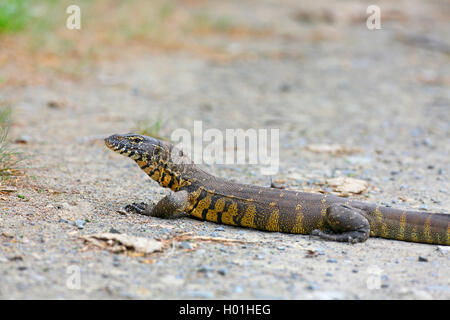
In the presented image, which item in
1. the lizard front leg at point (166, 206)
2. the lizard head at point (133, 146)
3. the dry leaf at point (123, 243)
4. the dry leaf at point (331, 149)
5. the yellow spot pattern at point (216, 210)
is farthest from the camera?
the dry leaf at point (331, 149)

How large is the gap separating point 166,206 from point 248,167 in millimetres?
2588

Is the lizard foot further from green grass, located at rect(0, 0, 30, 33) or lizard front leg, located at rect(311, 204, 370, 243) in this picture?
green grass, located at rect(0, 0, 30, 33)

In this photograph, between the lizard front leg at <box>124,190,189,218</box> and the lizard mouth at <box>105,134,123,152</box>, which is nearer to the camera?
the lizard front leg at <box>124,190,189,218</box>

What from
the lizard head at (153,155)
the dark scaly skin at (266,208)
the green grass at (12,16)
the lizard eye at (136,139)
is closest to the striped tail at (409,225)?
the dark scaly skin at (266,208)

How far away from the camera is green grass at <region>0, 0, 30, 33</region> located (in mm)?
13352

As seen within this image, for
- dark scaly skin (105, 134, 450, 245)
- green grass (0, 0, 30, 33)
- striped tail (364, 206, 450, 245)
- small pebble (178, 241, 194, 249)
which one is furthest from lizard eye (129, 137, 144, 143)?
green grass (0, 0, 30, 33)

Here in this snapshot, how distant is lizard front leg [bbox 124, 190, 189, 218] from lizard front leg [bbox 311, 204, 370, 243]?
1518 millimetres

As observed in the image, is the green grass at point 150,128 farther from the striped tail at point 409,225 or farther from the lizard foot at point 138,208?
the striped tail at point 409,225

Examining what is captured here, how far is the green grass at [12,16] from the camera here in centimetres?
1335

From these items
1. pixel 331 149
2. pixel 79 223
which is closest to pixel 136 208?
pixel 79 223

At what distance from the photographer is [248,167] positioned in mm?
8969

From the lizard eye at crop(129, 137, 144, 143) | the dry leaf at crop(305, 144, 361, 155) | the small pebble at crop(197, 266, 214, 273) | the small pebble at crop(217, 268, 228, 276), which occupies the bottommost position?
the small pebble at crop(217, 268, 228, 276)

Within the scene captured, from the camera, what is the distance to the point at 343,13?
2241 centimetres

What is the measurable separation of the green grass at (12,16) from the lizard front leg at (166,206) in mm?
8556
